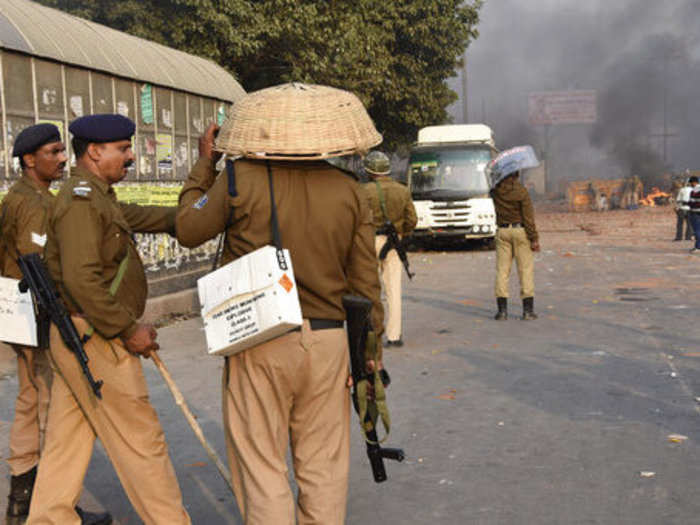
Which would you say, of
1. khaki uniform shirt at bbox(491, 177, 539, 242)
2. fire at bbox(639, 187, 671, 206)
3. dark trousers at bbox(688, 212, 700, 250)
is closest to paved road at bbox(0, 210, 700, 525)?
khaki uniform shirt at bbox(491, 177, 539, 242)

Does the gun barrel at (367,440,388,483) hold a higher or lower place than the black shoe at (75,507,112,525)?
higher

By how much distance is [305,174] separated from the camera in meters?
3.21

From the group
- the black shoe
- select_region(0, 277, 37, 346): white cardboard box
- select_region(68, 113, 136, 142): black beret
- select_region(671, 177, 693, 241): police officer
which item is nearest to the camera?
select_region(68, 113, 136, 142): black beret

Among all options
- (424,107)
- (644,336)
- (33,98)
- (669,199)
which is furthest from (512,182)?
(669,199)

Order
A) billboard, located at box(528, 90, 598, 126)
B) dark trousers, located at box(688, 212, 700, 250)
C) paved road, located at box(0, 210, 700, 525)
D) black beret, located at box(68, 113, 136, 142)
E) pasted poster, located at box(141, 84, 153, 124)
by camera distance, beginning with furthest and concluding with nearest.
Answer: billboard, located at box(528, 90, 598, 126), dark trousers, located at box(688, 212, 700, 250), pasted poster, located at box(141, 84, 153, 124), paved road, located at box(0, 210, 700, 525), black beret, located at box(68, 113, 136, 142)

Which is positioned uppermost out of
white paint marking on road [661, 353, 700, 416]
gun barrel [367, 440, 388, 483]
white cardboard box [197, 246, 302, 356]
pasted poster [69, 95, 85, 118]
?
pasted poster [69, 95, 85, 118]

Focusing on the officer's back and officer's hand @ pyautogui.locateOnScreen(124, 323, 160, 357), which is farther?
officer's hand @ pyautogui.locateOnScreen(124, 323, 160, 357)

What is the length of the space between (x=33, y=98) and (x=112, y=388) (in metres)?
7.09

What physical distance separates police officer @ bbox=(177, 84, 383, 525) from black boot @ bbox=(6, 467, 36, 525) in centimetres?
159

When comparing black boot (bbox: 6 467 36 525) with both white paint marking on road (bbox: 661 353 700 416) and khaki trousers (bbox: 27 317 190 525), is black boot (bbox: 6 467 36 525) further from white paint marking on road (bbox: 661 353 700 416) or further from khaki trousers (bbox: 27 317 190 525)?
white paint marking on road (bbox: 661 353 700 416)

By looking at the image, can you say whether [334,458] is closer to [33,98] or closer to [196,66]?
[33,98]

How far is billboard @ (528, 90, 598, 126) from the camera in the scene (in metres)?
81.3

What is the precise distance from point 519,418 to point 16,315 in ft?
11.2

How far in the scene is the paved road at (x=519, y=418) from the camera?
4.57m
